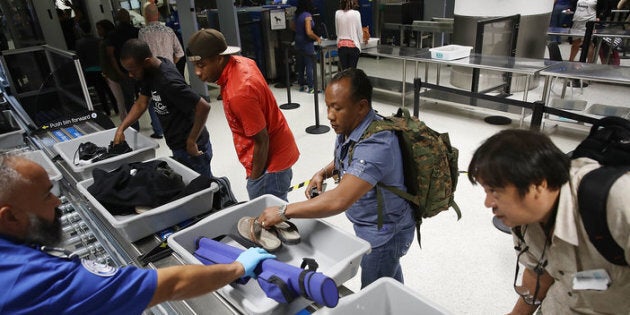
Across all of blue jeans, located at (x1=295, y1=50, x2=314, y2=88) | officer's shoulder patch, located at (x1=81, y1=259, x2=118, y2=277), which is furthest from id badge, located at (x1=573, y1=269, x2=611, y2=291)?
blue jeans, located at (x1=295, y1=50, x2=314, y2=88)

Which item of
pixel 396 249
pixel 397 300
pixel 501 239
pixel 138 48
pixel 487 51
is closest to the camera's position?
pixel 397 300

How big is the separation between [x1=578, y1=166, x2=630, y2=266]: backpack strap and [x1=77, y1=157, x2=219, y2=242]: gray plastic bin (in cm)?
150

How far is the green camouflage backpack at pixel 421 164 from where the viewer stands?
169cm

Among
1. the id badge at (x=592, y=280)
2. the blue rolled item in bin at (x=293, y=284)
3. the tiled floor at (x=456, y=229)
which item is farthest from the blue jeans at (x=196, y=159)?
the id badge at (x=592, y=280)

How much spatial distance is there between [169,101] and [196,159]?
0.47 metres

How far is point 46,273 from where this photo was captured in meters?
1.02

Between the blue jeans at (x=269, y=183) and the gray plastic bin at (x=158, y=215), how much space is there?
20.4 inches

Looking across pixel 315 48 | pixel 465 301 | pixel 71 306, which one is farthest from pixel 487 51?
pixel 71 306

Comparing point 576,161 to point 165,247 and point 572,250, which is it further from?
point 165,247

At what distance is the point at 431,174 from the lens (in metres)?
1.75

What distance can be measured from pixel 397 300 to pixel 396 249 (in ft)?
1.63

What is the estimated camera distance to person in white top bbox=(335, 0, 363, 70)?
6.75 m

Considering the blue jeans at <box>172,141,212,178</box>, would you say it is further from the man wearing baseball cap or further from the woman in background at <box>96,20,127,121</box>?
the woman in background at <box>96,20,127,121</box>

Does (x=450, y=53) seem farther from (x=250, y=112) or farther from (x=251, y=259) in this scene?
(x=251, y=259)
